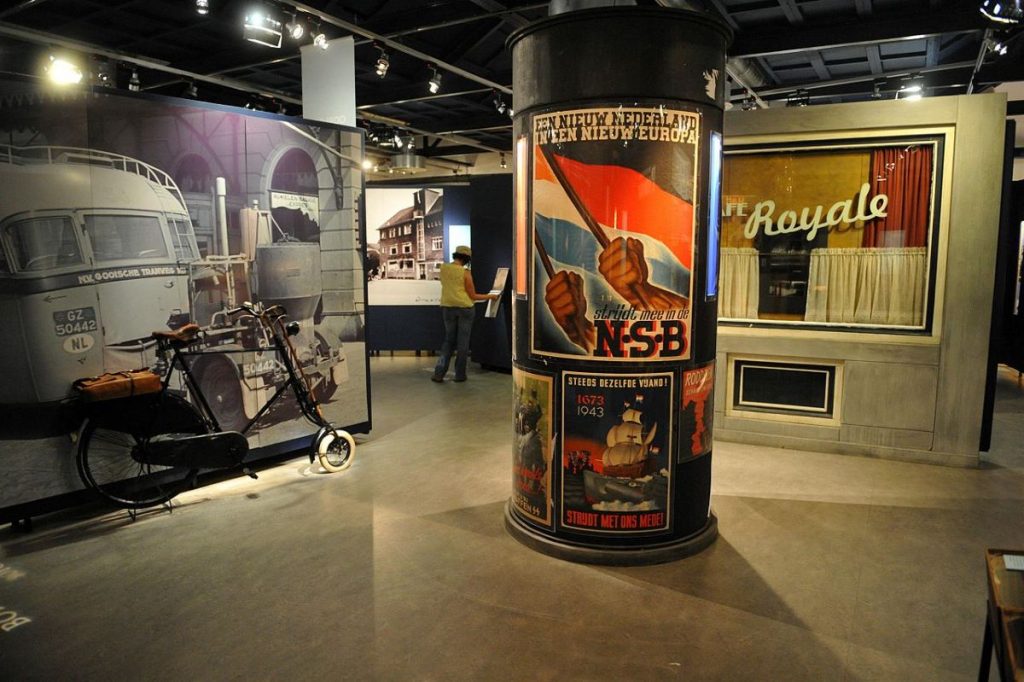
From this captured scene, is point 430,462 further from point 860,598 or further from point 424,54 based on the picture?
point 424,54

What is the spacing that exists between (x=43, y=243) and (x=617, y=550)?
3912 millimetres

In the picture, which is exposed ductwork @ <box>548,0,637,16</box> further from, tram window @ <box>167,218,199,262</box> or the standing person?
the standing person

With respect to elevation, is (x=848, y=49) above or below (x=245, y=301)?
above

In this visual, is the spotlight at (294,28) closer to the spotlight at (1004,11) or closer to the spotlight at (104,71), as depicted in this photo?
the spotlight at (104,71)

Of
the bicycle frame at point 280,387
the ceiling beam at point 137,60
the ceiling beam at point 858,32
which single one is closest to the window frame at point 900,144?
the ceiling beam at point 858,32

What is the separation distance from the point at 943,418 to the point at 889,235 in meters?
1.58

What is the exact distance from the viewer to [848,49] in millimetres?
8516

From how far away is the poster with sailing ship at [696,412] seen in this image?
387 cm

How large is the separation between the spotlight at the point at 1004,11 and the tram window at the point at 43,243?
23.0 feet

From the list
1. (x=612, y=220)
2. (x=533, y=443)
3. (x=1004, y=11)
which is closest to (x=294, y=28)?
(x=612, y=220)

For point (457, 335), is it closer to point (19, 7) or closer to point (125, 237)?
point (125, 237)

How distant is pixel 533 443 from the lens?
159 inches

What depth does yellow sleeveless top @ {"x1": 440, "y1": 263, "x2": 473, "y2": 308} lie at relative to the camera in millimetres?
9164

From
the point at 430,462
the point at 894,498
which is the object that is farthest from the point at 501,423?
the point at 894,498
